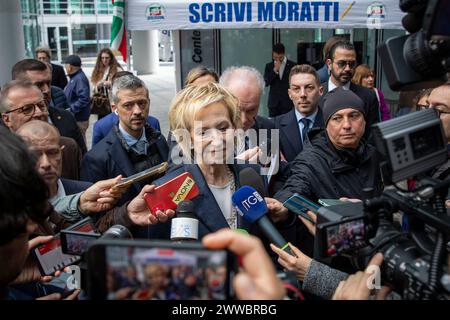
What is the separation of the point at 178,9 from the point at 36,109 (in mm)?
3771

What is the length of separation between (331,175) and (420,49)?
3.67 ft

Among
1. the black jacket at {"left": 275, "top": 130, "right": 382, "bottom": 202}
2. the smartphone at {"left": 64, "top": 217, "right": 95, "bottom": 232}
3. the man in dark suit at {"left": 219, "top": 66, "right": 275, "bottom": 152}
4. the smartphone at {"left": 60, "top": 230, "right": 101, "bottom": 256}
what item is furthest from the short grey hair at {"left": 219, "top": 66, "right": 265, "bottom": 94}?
the smartphone at {"left": 60, "top": 230, "right": 101, "bottom": 256}

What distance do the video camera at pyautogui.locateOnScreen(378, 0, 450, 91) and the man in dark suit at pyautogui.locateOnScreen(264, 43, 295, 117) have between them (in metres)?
5.86

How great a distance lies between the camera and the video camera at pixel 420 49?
146 centimetres

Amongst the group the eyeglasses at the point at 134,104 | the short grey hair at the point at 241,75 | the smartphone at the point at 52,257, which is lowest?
the smartphone at the point at 52,257

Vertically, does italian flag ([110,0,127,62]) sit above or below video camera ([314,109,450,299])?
above

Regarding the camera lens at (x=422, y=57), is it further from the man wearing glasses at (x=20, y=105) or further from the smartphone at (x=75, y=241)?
the man wearing glasses at (x=20, y=105)

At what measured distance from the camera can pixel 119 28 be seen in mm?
6371

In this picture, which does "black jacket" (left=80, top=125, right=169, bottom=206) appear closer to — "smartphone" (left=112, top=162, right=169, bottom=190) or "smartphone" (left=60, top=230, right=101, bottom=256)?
"smartphone" (left=112, top=162, right=169, bottom=190)

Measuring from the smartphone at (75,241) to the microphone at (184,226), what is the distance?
345 millimetres

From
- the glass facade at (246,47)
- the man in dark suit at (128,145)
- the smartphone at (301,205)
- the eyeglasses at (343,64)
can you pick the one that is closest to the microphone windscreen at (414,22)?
the smartphone at (301,205)

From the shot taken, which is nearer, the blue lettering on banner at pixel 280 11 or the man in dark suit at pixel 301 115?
the man in dark suit at pixel 301 115

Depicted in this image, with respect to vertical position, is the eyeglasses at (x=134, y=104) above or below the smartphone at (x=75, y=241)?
above

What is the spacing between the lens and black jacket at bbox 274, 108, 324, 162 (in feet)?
12.4
